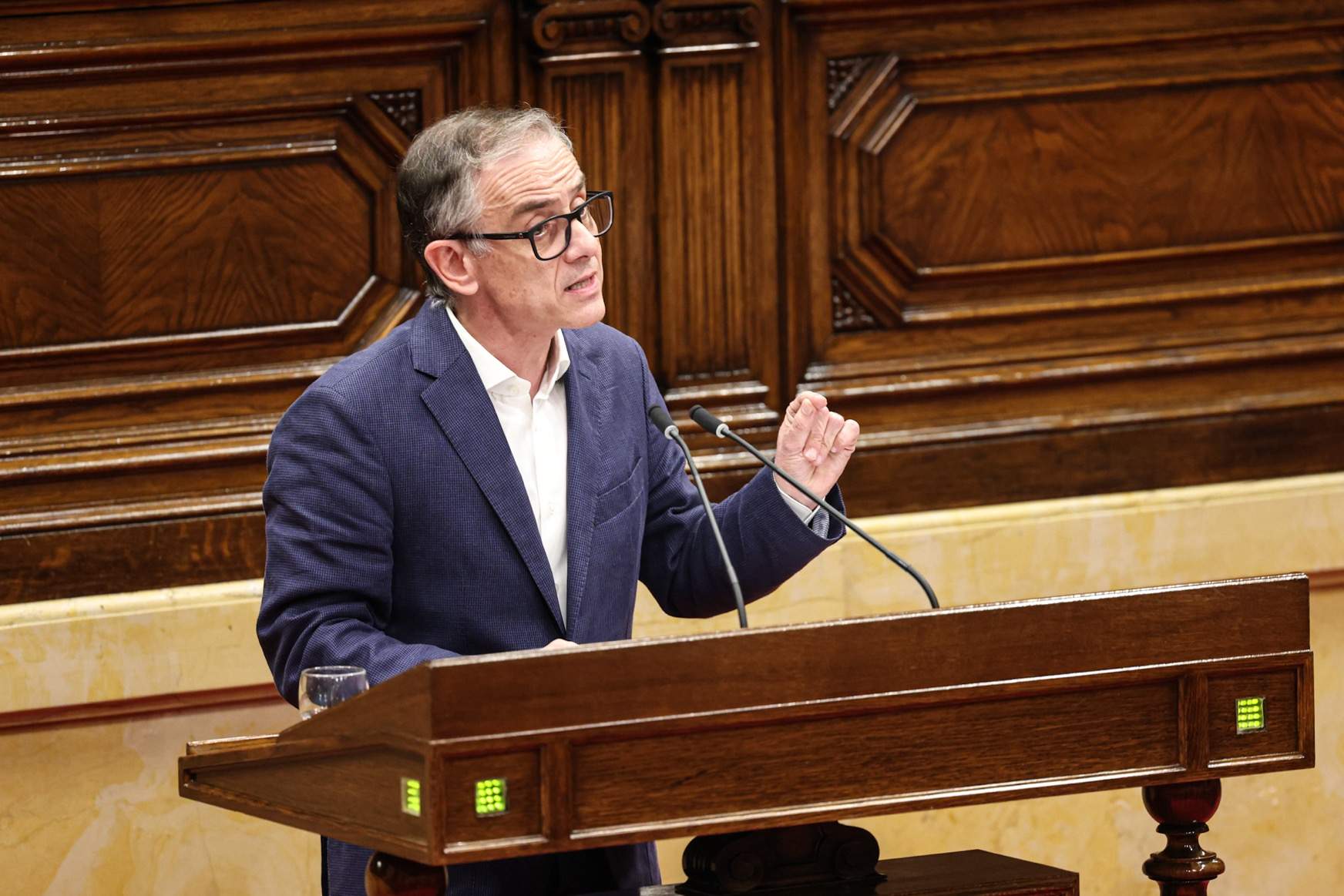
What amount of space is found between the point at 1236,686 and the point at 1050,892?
A: 32 centimetres

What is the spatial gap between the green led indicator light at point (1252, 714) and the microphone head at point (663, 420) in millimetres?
786

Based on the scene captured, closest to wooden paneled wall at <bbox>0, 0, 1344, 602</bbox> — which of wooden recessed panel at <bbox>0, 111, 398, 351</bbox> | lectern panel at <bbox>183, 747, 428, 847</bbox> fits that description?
wooden recessed panel at <bbox>0, 111, 398, 351</bbox>

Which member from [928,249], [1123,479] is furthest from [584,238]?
[1123,479]

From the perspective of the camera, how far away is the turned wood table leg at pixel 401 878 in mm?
2076

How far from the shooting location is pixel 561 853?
2.46 metres

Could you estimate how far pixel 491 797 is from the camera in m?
1.99

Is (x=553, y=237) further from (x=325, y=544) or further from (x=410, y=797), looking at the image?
(x=410, y=797)

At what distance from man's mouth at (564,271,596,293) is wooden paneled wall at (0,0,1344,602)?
49.3 inches

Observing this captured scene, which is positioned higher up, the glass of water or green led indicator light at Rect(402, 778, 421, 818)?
the glass of water

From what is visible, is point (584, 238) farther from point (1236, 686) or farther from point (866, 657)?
point (1236, 686)

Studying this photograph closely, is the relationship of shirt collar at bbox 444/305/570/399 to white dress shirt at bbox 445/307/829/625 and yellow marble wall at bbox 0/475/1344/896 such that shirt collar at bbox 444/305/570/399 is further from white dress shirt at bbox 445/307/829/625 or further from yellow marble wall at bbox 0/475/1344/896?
yellow marble wall at bbox 0/475/1344/896

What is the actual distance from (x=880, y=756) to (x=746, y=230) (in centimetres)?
205

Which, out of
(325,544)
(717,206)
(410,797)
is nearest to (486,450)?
(325,544)

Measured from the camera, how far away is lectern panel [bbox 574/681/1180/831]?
2.04 metres
